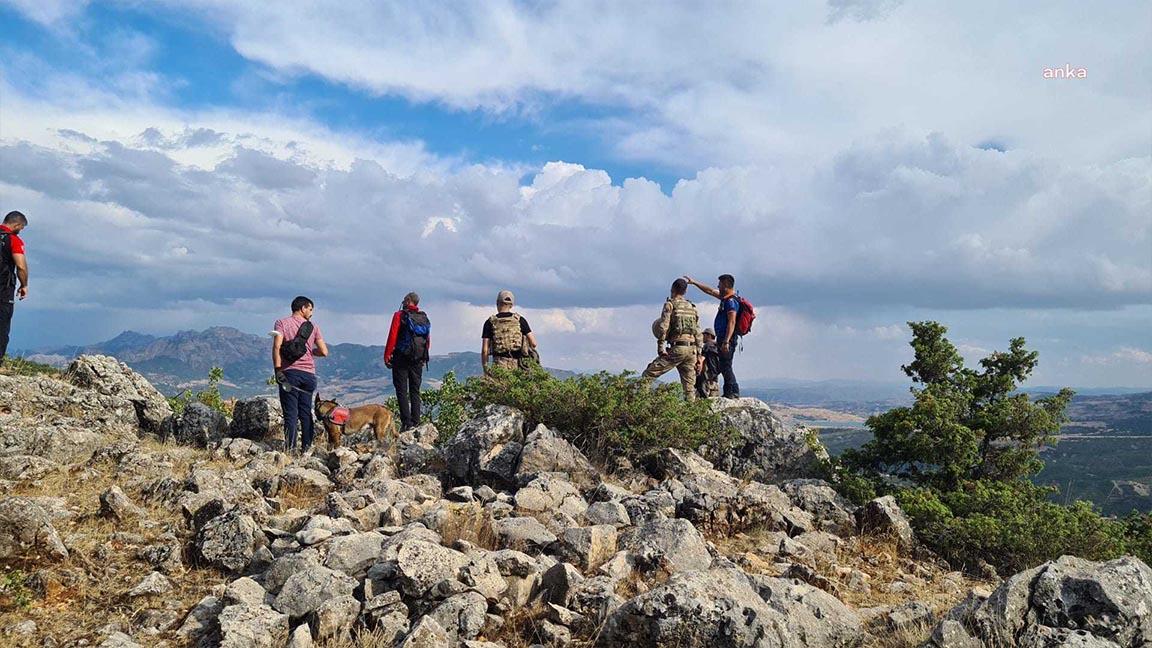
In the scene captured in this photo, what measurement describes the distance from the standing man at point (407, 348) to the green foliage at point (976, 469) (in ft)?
28.0

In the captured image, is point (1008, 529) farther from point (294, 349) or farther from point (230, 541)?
point (294, 349)

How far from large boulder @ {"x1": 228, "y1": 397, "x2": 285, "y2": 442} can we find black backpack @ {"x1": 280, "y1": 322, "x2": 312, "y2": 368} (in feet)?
8.80

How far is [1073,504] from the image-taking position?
36.8 ft

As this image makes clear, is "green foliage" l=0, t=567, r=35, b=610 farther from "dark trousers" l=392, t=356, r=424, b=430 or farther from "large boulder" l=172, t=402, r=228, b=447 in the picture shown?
"dark trousers" l=392, t=356, r=424, b=430

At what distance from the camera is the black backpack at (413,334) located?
1498 cm

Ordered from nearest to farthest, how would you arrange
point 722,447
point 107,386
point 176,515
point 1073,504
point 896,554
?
point 176,515
point 896,554
point 1073,504
point 722,447
point 107,386

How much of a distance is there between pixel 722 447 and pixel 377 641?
882 cm

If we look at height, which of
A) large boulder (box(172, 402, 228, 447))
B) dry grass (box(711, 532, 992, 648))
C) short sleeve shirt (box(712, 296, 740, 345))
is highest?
short sleeve shirt (box(712, 296, 740, 345))

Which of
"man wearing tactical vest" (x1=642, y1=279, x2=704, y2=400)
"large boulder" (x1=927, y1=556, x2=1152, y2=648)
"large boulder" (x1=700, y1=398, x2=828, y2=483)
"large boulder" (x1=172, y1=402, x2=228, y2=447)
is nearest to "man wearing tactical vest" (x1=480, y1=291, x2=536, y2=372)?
"man wearing tactical vest" (x1=642, y1=279, x2=704, y2=400)

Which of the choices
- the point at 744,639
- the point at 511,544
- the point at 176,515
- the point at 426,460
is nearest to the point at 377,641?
the point at 511,544

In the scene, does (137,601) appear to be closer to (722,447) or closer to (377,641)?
(377,641)

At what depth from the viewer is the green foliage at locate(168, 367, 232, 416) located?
1750 cm

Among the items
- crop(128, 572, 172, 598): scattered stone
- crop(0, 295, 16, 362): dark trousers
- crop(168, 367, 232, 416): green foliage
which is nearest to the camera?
crop(128, 572, 172, 598): scattered stone

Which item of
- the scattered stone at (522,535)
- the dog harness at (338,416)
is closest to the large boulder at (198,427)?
the dog harness at (338,416)
